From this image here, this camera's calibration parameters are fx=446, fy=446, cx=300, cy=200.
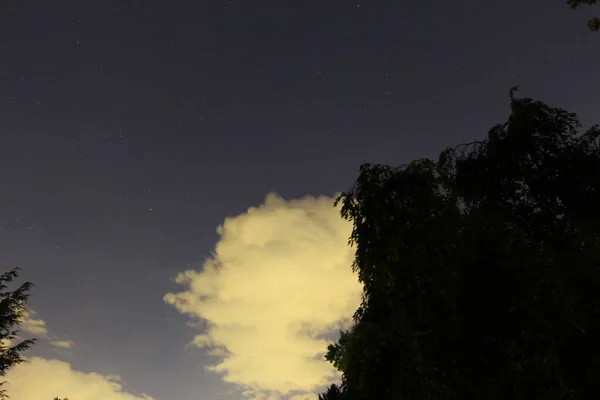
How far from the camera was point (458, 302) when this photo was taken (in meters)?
7.86

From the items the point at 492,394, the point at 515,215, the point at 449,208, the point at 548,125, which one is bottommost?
the point at 492,394

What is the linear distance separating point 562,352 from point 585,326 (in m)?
0.62

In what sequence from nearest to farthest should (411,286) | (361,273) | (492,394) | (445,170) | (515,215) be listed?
1. (492,394)
2. (411,286)
3. (361,273)
4. (445,170)
5. (515,215)

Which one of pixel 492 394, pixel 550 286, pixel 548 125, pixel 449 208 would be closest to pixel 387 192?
pixel 449 208

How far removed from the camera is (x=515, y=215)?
1013 centimetres

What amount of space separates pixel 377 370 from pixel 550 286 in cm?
323

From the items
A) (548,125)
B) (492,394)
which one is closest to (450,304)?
(492,394)

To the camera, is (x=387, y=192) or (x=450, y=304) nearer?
(x=450, y=304)

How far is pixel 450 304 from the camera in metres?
7.54

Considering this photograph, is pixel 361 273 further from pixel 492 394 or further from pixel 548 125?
pixel 548 125

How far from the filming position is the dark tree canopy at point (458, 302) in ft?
23.7

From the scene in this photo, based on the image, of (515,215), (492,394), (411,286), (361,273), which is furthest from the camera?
(515,215)

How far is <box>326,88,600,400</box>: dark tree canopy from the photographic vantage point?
7.22 m

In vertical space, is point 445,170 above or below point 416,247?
above
